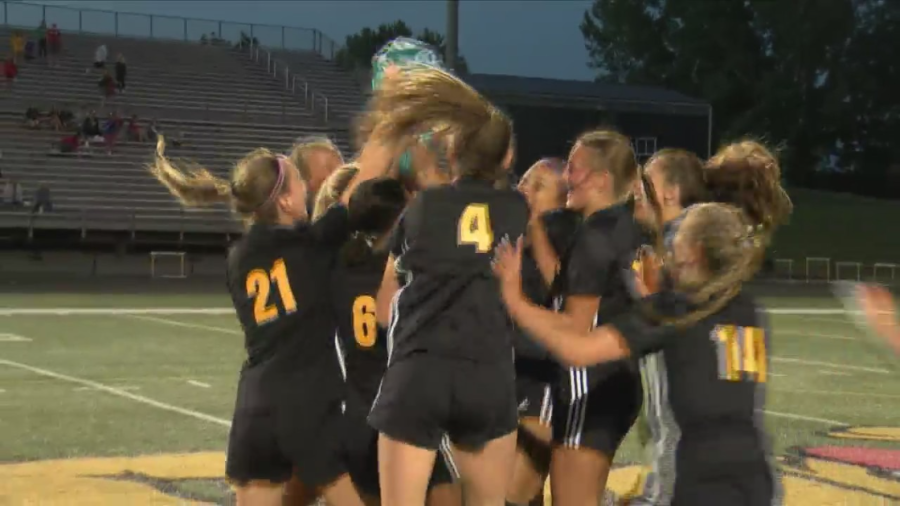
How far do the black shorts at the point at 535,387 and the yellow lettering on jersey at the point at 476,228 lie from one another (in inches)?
39.0

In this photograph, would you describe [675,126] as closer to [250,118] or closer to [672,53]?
[250,118]

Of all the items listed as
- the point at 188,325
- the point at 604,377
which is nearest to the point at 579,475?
the point at 604,377

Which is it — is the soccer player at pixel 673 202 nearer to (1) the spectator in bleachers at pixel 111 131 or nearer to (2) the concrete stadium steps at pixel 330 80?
(1) the spectator in bleachers at pixel 111 131

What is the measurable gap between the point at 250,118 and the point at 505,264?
32.5 m

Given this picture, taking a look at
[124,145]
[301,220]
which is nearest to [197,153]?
[124,145]

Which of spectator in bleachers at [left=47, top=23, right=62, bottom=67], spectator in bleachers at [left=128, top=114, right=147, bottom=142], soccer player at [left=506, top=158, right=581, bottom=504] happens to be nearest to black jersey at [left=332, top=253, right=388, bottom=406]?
soccer player at [left=506, top=158, right=581, bottom=504]

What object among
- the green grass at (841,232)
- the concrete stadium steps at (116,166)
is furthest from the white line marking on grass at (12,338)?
the green grass at (841,232)

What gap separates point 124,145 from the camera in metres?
33.3

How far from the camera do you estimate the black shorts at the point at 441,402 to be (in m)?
3.69

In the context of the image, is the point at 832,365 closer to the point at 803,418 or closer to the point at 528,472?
the point at 803,418

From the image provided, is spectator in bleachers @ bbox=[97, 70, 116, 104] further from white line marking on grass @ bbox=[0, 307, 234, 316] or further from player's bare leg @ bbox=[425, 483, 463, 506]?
player's bare leg @ bbox=[425, 483, 463, 506]

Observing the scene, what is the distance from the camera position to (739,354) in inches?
135

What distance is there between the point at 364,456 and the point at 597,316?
0.97 meters

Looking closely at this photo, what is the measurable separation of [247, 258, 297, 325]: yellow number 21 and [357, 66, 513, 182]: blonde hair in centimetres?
64
